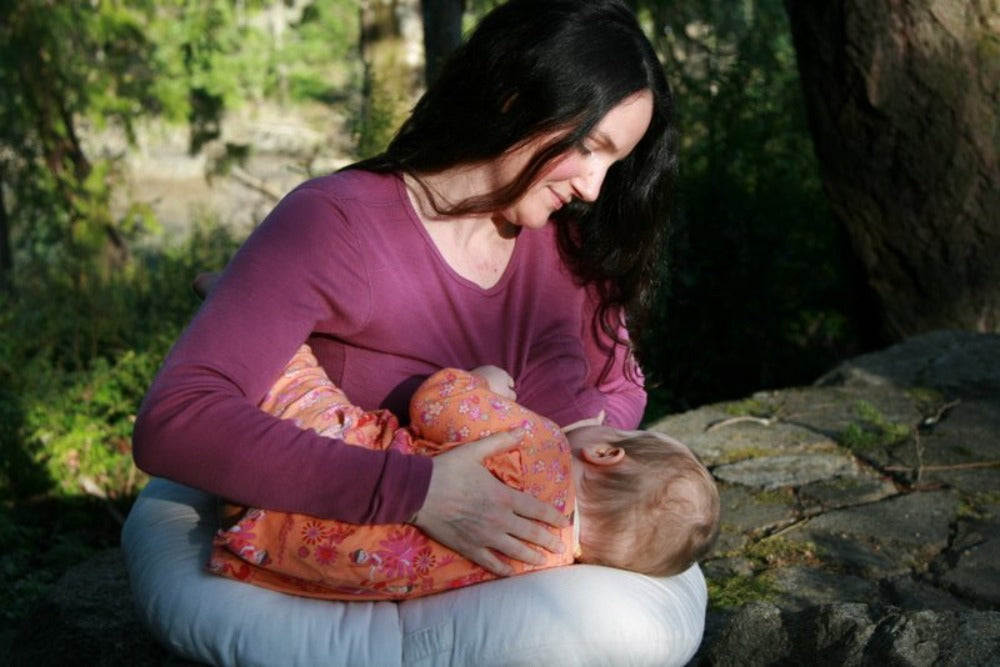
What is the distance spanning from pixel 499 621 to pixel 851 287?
3785 millimetres

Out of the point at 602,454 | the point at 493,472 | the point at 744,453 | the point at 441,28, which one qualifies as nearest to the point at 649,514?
the point at 602,454

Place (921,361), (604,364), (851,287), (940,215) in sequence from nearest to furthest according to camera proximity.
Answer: (604,364)
(921,361)
(940,215)
(851,287)

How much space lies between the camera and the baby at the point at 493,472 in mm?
2248

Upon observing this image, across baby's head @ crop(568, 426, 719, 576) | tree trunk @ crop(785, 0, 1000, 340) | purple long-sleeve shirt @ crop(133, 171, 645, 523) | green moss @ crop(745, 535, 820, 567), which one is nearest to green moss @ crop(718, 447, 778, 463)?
green moss @ crop(745, 535, 820, 567)

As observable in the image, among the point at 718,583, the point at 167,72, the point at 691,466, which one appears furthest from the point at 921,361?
the point at 167,72

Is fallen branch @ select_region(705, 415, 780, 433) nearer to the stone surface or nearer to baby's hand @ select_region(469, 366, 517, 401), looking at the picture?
the stone surface

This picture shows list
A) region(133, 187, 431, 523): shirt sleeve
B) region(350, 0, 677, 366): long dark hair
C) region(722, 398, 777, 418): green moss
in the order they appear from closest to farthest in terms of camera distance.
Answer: region(133, 187, 431, 523): shirt sleeve
region(350, 0, 677, 366): long dark hair
region(722, 398, 777, 418): green moss

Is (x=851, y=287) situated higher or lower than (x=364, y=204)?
lower

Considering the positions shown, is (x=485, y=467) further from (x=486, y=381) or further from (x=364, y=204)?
(x=364, y=204)

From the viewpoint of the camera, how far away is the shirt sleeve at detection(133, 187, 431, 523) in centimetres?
218

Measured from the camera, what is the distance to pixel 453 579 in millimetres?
2314

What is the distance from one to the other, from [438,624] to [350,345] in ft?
1.98

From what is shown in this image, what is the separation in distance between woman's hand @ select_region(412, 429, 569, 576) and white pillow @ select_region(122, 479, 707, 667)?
6cm

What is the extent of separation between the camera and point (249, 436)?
218 cm
